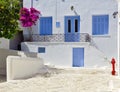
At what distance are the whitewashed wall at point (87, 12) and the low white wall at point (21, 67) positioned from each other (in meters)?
9.15

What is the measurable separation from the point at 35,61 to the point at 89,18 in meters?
9.73

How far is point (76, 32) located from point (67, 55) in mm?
2254

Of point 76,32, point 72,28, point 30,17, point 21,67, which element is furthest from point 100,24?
point 21,67

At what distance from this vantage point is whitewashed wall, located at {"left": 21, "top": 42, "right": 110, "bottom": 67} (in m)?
30.4

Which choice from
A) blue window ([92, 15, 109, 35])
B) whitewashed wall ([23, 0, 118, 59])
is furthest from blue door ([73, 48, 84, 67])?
blue window ([92, 15, 109, 35])

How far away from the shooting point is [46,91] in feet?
56.3

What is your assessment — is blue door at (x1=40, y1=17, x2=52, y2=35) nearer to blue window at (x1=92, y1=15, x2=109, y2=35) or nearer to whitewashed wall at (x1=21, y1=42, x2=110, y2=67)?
whitewashed wall at (x1=21, y1=42, x2=110, y2=67)

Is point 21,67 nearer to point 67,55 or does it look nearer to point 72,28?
point 67,55

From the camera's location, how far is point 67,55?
3086 centimetres

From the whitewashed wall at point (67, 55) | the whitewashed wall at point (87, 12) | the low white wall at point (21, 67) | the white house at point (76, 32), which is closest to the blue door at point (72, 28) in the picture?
the white house at point (76, 32)

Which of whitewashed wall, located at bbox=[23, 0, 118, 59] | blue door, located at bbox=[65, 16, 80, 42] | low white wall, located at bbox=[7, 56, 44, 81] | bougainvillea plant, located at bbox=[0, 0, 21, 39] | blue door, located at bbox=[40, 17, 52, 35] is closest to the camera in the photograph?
low white wall, located at bbox=[7, 56, 44, 81]

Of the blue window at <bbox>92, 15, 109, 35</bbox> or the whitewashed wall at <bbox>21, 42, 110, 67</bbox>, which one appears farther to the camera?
the blue window at <bbox>92, 15, 109, 35</bbox>

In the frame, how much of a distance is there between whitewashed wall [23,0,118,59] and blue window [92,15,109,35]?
25 centimetres

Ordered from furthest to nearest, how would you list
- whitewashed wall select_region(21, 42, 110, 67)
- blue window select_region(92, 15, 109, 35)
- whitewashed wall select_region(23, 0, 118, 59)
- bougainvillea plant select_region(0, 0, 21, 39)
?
blue window select_region(92, 15, 109, 35), whitewashed wall select_region(23, 0, 118, 59), whitewashed wall select_region(21, 42, 110, 67), bougainvillea plant select_region(0, 0, 21, 39)
